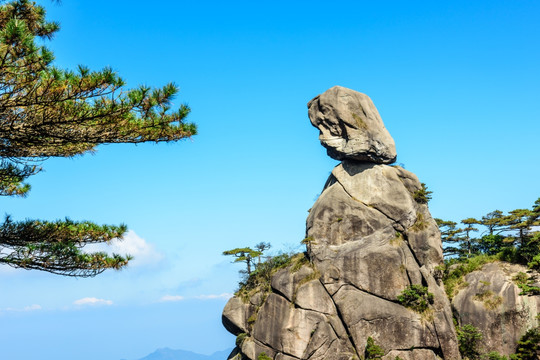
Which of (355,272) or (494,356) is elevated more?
(355,272)

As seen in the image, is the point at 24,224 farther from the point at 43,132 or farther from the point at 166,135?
the point at 166,135

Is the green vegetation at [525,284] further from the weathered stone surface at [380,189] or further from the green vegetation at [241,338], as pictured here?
the green vegetation at [241,338]

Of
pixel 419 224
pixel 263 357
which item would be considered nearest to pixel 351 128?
pixel 419 224

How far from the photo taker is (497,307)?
32.3 m

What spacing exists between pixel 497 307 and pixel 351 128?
16949 millimetres

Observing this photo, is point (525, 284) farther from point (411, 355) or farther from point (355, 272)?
point (355, 272)

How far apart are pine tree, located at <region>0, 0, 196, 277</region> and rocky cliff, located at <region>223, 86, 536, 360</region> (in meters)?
20.6

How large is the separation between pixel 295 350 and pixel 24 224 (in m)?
22.6

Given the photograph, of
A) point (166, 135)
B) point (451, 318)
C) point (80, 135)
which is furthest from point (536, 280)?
point (80, 135)

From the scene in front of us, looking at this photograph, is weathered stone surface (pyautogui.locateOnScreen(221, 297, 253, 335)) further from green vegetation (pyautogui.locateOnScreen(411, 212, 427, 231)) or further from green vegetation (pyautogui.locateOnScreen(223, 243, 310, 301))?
green vegetation (pyautogui.locateOnScreen(411, 212, 427, 231))

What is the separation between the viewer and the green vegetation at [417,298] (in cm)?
3247

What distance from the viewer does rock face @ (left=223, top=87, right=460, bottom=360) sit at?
32.0 metres

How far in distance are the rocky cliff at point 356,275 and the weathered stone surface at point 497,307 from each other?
310 millimetres

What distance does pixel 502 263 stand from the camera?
3512 cm
